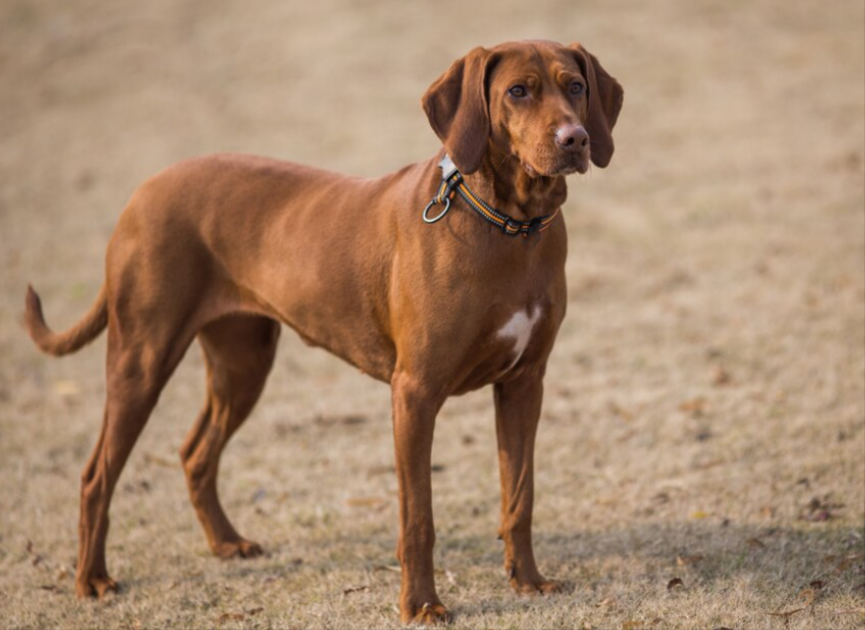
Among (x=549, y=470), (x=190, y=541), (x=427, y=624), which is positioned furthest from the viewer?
(x=549, y=470)

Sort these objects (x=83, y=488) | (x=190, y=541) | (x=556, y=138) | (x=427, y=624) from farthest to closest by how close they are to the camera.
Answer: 1. (x=190, y=541)
2. (x=83, y=488)
3. (x=427, y=624)
4. (x=556, y=138)

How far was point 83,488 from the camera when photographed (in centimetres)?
515

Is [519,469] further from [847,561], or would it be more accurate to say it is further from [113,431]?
[113,431]

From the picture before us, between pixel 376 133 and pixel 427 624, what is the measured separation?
11.6 m

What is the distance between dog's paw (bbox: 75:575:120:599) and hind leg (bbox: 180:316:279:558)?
24.1 inches

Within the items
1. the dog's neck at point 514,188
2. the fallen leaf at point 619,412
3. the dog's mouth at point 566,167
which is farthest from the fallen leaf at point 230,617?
the fallen leaf at point 619,412

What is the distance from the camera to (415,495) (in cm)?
433

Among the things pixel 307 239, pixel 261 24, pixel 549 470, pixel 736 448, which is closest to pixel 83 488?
pixel 307 239

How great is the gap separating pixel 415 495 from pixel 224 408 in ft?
5.43

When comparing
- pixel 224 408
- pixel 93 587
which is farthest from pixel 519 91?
pixel 93 587

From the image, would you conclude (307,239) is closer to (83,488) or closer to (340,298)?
(340,298)

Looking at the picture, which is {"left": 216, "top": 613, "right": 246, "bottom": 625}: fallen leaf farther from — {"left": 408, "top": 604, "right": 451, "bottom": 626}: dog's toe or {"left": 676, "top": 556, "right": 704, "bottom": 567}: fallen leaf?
{"left": 676, "top": 556, "right": 704, "bottom": 567}: fallen leaf

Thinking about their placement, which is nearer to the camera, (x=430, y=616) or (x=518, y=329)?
(x=518, y=329)

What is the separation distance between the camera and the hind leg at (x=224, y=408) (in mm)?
5508
